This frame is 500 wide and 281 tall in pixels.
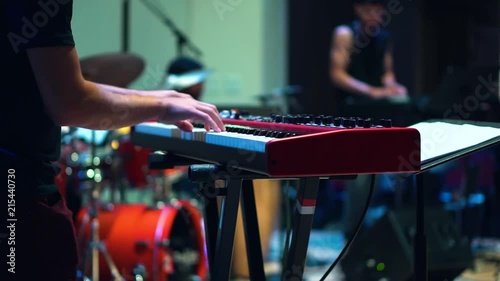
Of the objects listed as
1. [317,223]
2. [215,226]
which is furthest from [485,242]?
[215,226]

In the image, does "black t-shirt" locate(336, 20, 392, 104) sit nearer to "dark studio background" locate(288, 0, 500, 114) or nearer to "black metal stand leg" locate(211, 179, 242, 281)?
"dark studio background" locate(288, 0, 500, 114)

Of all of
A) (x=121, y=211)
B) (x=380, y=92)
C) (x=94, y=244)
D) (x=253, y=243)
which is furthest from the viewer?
(x=380, y=92)

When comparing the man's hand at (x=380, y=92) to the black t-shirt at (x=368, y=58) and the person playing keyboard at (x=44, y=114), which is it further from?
the person playing keyboard at (x=44, y=114)

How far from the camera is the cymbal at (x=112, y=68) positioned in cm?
343

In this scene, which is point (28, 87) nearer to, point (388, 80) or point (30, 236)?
point (30, 236)

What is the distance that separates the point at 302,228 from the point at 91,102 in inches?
23.7

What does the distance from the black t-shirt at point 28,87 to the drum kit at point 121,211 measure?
175 centimetres

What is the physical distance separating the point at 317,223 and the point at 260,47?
1699mm

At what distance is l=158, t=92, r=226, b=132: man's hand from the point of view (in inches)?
70.2

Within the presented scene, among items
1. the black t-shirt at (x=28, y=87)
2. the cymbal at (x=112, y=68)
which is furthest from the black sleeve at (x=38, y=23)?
the cymbal at (x=112, y=68)

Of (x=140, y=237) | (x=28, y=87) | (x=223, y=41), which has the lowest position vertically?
(x=140, y=237)

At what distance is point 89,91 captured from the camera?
1.65 meters

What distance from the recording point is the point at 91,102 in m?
1.65

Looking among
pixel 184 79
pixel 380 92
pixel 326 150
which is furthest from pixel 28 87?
pixel 380 92
